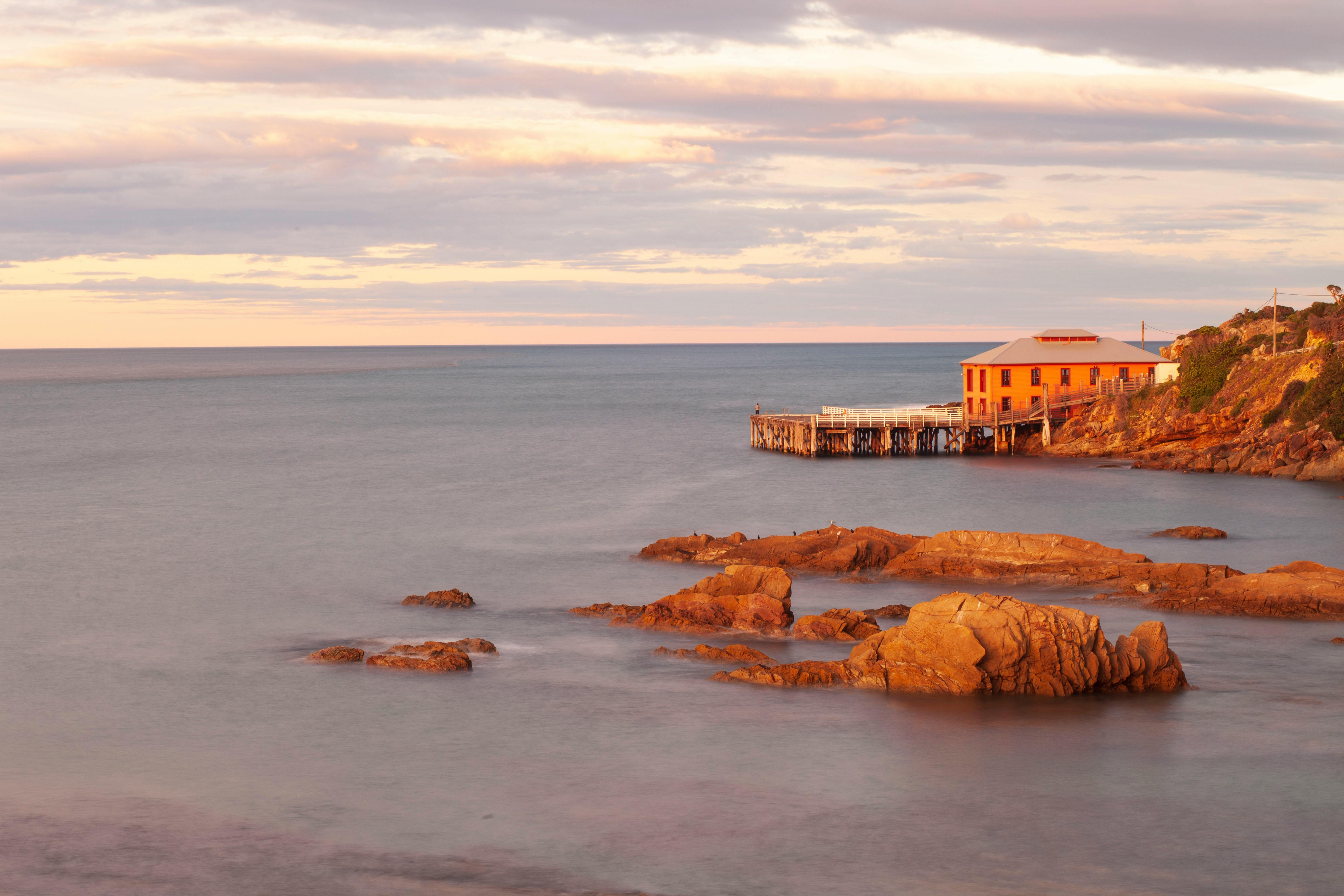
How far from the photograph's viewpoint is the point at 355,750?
78.9ft

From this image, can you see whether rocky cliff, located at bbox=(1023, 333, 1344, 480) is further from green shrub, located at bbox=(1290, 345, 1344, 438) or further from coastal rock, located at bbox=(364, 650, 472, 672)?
coastal rock, located at bbox=(364, 650, 472, 672)

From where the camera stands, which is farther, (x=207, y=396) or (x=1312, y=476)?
(x=207, y=396)

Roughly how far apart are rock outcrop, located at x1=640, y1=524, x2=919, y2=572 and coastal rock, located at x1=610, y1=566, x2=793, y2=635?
3582mm

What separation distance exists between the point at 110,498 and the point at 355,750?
1738 inches

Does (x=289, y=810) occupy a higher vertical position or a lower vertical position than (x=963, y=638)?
lower

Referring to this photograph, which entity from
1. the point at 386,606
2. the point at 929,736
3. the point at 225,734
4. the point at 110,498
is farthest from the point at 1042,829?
the point at 110,498

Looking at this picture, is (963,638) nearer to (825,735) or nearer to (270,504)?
(825,735)

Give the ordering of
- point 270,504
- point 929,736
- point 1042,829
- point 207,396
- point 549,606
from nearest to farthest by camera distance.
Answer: point 1042,829 < point 929,736 < point 549,606 < point 270,504 < point 207,396

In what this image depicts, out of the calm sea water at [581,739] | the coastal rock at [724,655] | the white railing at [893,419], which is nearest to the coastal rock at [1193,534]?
the calm sea water at [581,739]

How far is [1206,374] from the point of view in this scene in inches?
2793

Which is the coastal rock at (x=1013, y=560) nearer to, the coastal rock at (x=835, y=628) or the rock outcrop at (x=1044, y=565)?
the rock outcrop at (x=1044, y=565)

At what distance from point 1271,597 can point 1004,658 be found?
1062cm

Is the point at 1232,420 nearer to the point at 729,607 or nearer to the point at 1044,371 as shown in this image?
the point at 1044,371

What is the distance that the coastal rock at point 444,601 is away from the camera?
36.0m
